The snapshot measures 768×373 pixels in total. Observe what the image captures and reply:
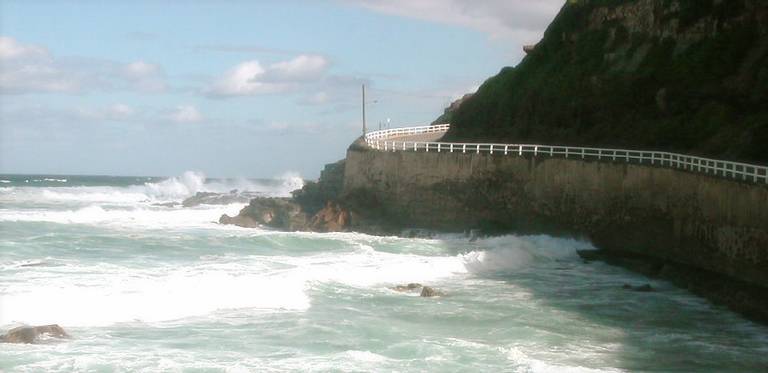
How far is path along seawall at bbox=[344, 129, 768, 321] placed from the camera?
23203 millimetres

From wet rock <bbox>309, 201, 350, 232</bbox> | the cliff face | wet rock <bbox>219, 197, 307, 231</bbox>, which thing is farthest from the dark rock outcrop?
the cliff face

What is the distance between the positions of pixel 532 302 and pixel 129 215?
35.8 m

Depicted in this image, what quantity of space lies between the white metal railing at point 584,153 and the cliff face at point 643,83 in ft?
6.99

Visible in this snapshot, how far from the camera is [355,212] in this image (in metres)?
43.2

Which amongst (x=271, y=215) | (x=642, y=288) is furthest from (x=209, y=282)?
(x=271, y=215)

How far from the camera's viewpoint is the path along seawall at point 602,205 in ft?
76.1

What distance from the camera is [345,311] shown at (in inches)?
825

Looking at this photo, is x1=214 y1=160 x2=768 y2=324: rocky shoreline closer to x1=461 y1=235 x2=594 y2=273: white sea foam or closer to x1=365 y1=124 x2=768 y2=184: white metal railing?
x1=461 y1=235 x2=594 y2=273: white sea foam

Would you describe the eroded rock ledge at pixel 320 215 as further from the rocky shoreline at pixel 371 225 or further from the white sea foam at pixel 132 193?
the white sea foam at pixel 132 193

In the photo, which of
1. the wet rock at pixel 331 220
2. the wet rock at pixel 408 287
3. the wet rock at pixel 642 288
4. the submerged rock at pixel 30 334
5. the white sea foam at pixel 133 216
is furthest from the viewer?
the white sea foam at pixel 133 216

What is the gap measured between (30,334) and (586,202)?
73.7 ft

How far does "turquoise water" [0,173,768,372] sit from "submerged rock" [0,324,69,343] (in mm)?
378

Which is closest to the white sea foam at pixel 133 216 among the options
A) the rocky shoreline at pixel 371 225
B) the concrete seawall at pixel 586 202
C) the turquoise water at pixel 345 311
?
the rocky shoreline at pixel 371 225

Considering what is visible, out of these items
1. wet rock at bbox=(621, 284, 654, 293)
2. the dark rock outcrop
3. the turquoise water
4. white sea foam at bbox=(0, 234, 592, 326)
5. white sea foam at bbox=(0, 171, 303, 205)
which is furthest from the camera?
white sea foam at bbox=(0, 171, 303, 205)
